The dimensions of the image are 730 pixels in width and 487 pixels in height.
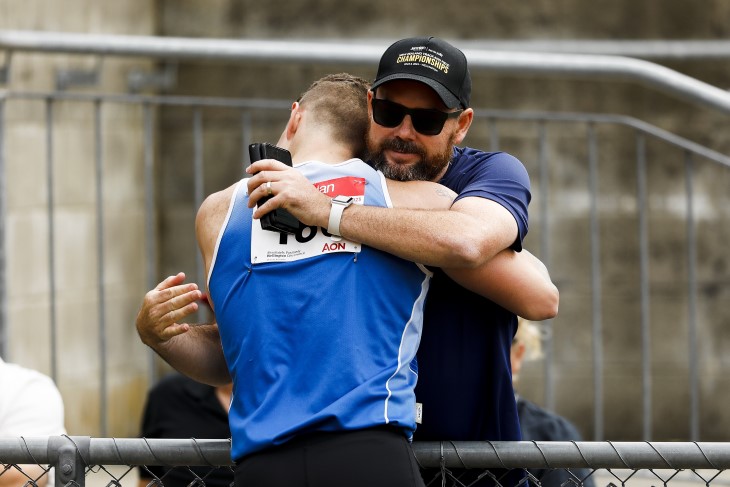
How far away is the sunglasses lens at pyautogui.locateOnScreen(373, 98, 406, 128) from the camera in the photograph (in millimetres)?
2934

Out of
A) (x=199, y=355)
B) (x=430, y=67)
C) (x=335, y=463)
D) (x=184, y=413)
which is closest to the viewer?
(x=335, y=463)

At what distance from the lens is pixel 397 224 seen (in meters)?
2.68

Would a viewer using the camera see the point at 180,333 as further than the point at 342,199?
Yes

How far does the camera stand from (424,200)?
9.41 ft

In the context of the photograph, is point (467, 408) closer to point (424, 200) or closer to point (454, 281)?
point (454, 281)

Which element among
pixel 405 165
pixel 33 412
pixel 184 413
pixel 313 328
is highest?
pixel 405 165

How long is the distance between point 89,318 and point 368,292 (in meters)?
4.55

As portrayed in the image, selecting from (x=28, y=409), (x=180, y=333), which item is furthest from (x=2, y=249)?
(x=180, y=333)

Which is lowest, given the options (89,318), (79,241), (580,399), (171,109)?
(580,399)

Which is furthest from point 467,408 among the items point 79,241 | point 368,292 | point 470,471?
point 79,241

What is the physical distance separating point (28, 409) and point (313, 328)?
1351 mm

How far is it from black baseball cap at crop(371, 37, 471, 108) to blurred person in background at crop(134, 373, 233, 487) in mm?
1881

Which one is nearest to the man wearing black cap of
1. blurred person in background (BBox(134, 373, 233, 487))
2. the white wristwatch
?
the white wristwatch

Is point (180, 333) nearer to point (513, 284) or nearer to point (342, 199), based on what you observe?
point (342, 199)
